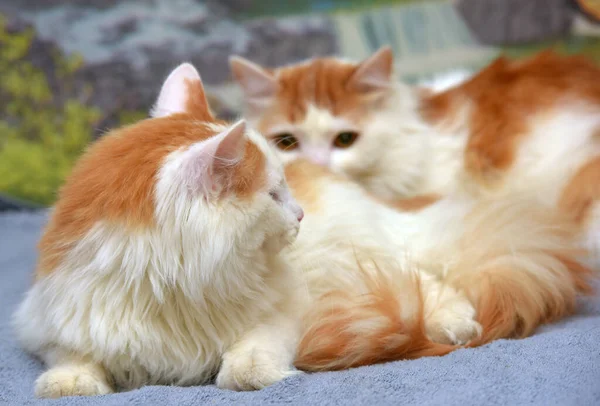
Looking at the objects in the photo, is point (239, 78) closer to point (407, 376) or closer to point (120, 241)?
Result: point (120, 241)

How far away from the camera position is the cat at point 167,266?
3.24 feet

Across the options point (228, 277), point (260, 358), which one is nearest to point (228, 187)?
point (228, 277)

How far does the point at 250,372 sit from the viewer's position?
40.4 inches

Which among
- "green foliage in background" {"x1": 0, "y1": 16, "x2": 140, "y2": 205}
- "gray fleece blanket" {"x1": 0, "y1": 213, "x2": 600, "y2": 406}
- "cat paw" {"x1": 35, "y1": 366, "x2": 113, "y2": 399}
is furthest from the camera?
"green foliage in background" {"x1": 0, "y1": 16, "x2": 140, "y2": 205}

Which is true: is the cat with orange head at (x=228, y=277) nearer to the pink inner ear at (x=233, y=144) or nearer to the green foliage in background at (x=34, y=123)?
the pink inner ear at (x=233, y=144)

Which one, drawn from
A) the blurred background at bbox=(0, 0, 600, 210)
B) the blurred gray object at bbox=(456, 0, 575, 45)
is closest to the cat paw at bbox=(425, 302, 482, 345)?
the blurred background at bbox=(0, 0, 600, 210)

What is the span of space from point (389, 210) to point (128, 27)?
6.78 ft

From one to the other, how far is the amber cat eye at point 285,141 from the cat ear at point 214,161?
2.82 ft

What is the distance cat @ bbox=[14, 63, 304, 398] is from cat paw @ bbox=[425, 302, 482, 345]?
0.28 metres

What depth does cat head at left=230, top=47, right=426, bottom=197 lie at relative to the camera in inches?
72.1

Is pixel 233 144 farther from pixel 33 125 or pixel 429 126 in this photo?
pixel 33 125

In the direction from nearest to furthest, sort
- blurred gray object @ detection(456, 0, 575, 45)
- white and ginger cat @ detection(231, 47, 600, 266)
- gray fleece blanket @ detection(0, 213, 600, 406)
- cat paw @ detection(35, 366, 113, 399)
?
gray fleece blanket @ detection(0, 213, 600, 406) → cat paw @ detection(35, 366, 113, 399) → white and ginger cat @ detection(231, 47, 600, 266) → blurred gray object @ detection(456, 0, 575, 45)

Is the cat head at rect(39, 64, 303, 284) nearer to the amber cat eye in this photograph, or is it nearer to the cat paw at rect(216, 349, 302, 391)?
the cat paw at rect(216, 349, 302, 391)

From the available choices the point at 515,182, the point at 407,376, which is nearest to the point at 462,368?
the point at 407,376
